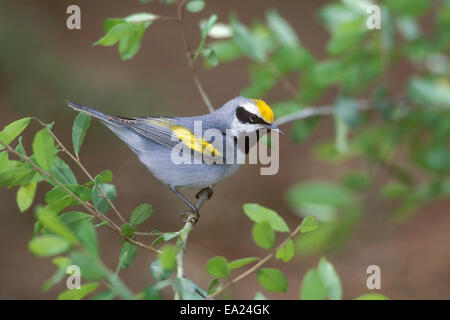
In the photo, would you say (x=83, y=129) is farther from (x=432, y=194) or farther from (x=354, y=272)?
(x=354, y=272)

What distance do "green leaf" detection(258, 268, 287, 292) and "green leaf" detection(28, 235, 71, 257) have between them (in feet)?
1.92

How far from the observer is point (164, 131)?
246 cm

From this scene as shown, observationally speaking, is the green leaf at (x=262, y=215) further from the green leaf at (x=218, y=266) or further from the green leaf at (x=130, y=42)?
the green leaf at (x=130, y=42)

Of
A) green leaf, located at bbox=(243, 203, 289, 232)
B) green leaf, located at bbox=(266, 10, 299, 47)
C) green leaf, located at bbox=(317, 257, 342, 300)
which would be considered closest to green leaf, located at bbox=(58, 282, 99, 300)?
green leaf, located at bbox=(243, 203, 289, 232)

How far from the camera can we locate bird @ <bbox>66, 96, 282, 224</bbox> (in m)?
2.30

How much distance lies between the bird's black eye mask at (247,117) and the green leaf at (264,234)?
0.99 m

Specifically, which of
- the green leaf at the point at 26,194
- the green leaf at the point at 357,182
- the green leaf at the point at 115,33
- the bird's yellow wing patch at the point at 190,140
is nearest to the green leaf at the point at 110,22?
the green leaf at the point at 115,33

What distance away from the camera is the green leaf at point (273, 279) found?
135cm

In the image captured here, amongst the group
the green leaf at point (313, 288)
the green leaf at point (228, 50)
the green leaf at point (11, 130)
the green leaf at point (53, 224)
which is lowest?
the green leaf at point (313, 288)

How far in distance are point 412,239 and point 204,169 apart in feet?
12.3

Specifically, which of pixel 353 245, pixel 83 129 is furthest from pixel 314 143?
pixel 83 129

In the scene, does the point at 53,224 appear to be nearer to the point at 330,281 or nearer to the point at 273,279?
the point at 273,279

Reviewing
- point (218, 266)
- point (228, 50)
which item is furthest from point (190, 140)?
point (218, 266)
